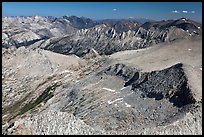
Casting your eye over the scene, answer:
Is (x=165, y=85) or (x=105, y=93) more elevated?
(x=165, y=85)

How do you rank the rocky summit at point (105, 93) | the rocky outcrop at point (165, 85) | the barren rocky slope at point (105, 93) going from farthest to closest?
the rocky outcrop at point (165, 85) < the barren rocky slope at point (105, 93) < the rocky summit at point (105, 93)

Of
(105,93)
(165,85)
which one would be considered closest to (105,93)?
(105,93)

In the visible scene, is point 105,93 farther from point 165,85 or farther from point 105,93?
point 165,85

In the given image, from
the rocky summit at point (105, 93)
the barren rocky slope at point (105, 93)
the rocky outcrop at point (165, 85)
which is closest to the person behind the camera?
the rocky summit at point (105, 93)

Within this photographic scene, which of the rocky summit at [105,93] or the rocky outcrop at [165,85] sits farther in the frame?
the rocky outcrop at [165,85]

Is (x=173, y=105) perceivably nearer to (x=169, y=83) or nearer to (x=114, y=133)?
(x=169, y=83)

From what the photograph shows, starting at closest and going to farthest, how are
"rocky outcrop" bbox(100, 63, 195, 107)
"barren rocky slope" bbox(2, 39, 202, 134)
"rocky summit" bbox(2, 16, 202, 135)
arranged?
1. "rocky summit" bbox(2, 16, 202, 135)
2. "barren rocky slope" bbox(2, 39, 202, 134)
3. "rocky outcrop" bbox(100, 63, 195, 107)

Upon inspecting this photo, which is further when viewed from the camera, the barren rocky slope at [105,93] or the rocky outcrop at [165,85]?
the rocky outcrop at [165,85]

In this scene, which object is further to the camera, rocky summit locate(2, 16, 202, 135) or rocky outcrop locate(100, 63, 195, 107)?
rocky outcrop locate(100, 63, 195, 107)
